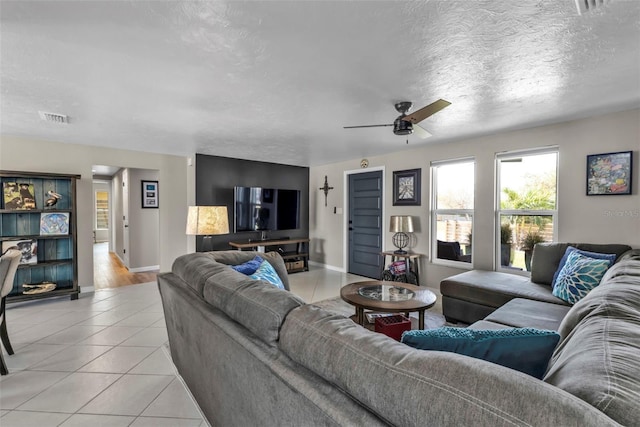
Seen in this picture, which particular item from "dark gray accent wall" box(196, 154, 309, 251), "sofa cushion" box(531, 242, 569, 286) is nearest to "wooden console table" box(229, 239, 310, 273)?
"dark gray accent wall" box(196, 154, 309, 251)

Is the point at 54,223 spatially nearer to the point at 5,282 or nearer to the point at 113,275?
the point at 113,275

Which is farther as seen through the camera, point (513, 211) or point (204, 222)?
point (513, 211)

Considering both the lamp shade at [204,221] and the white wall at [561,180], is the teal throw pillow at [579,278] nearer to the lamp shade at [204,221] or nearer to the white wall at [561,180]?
the white wall at [561,180]

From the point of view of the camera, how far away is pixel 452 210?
431 centimetres

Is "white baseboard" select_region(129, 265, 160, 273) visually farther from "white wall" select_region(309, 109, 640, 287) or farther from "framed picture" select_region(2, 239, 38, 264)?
"white wall" select_region(309, 109, 640, 287)

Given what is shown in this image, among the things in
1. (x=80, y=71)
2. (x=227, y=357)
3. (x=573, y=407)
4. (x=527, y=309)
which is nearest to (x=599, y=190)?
(x=527, y=309)

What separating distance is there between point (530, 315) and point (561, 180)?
195cm

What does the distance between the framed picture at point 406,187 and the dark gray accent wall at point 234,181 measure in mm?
2205

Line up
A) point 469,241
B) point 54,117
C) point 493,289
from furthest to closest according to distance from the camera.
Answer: point 469,241 → point 54,117 → point 493,289

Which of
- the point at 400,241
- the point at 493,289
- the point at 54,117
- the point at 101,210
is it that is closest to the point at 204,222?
the point at 54,117

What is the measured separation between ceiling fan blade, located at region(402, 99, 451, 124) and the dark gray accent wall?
3.63 m

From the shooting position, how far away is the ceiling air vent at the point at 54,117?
2887mm

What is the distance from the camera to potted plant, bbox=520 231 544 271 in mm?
3588

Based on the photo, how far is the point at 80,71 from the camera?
2039 millimetres
